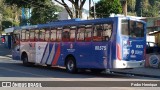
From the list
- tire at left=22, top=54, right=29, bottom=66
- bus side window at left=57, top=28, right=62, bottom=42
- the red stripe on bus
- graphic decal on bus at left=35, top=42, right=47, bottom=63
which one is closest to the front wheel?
tire at left=22, top=54, right=29, bottom=66

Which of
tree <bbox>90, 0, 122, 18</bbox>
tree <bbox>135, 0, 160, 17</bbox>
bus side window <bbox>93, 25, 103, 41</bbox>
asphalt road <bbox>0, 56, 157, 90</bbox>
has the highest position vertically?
tree <bbox>135, 0, 160, 17</bbox>

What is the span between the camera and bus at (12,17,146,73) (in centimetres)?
1766

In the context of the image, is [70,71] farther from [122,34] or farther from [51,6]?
[51,6]

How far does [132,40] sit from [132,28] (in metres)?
0.63

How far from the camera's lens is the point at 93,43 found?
18875mm

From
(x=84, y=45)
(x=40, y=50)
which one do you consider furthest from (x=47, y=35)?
(x=84, y=45)

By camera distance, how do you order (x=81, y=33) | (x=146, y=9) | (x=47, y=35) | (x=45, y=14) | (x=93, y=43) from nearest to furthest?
(x=93, y=43)
(x=81, y=33)
(x=47, y=35)
(x=45, y=14)
(x=146, y=9)

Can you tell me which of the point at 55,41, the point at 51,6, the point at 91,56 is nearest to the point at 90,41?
the point at 91,56

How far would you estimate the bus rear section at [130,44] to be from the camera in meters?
17.5

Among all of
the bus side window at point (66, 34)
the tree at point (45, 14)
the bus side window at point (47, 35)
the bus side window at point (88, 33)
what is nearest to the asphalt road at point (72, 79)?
the bus side window at point (88, 33)

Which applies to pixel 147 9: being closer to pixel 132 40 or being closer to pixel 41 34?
pixel 41 34

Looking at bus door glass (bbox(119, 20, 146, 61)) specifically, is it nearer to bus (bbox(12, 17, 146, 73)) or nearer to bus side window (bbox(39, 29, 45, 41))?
bus (bbox(12, 17, 146, 73))

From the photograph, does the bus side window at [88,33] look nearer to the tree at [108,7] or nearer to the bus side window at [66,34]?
the bus side window at [66,34]

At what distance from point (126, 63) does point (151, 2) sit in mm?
125578
